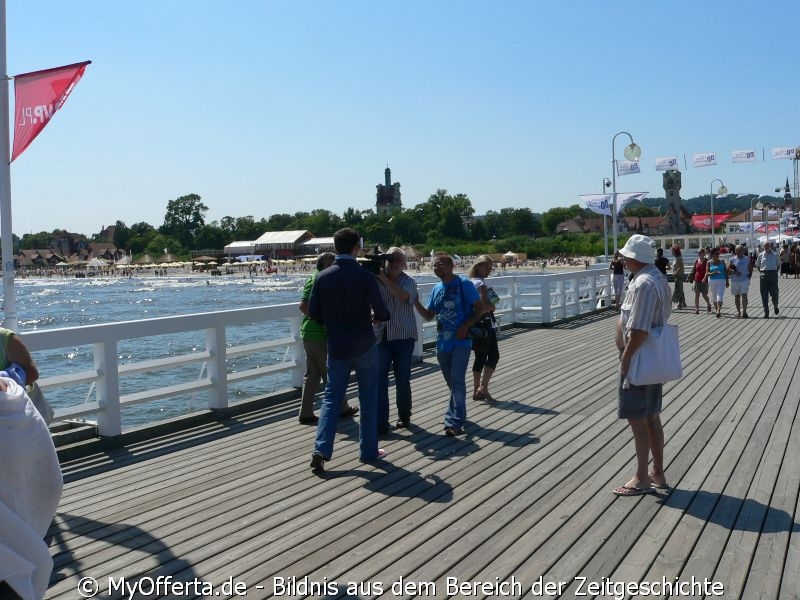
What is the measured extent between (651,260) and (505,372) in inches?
219

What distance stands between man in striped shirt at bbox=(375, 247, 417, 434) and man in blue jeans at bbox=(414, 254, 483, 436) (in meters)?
0.22

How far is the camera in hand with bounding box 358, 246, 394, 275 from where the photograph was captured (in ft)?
20.9

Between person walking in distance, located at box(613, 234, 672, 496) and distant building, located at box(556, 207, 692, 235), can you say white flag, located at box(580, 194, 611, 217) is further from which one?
distant building, located at box(556, 207, 692, 235)

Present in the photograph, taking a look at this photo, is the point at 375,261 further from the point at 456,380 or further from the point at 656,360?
the point at 656,360

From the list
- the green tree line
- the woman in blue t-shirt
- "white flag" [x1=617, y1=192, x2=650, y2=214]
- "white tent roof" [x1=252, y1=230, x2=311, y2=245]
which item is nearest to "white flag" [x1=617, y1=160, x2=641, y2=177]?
"white flag" [x1=617, y1=192, x2=650, y2=214]

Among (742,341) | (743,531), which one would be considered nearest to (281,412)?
(743,531)

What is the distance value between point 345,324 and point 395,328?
1.23 metres

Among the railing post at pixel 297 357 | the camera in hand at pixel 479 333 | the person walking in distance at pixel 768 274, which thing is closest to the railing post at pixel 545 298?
the person walking in distance at pixel 768 274

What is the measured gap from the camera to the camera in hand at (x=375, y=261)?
636 centimetres

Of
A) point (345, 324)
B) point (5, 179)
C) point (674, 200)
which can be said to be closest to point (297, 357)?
point (345, 324)

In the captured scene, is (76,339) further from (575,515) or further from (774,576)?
(774,576)

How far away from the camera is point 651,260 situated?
502 centimetres

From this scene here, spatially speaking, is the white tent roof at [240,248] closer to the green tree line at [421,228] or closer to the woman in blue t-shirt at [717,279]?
the green tree line at [421,228]

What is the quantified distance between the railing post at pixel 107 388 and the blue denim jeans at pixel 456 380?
2.61m
